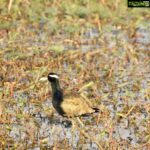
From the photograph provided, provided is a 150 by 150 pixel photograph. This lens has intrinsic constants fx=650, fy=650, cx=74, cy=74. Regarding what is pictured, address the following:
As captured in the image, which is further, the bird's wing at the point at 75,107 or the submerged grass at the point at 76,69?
the bird's wing at the point at 75,107

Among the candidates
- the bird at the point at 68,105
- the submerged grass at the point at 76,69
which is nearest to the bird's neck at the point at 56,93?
the bird at the point at 68,105

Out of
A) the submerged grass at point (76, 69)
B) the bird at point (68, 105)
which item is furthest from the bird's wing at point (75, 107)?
the submerged grass at point (76, 69)

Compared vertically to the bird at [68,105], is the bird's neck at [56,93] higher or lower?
higher

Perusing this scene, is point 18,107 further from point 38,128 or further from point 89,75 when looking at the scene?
point 89,75

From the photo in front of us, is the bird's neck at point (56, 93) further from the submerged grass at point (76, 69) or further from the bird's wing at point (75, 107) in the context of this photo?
the submerged grass at point (76, 69)

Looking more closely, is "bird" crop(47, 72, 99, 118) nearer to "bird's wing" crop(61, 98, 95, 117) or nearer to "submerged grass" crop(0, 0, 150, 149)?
"bird's wing" crop(61, 98, 95, 117)

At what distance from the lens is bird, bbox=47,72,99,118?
9.61m

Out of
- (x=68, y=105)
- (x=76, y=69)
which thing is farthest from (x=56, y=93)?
(x=76, y=69)

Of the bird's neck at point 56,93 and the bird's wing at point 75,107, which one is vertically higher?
the bird's neck at point 56,93

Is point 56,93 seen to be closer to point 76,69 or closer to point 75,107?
point 75,107

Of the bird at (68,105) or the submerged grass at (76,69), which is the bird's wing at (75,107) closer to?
the bird at (68,105)

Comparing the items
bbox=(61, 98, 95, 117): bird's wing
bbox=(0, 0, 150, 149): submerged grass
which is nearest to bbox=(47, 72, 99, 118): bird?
bbox=(61, 98, 95, 117): bird's wing

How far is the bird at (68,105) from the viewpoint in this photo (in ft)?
31.5

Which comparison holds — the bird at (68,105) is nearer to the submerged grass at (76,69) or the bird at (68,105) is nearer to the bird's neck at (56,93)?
the bird's neck at (56,93)
